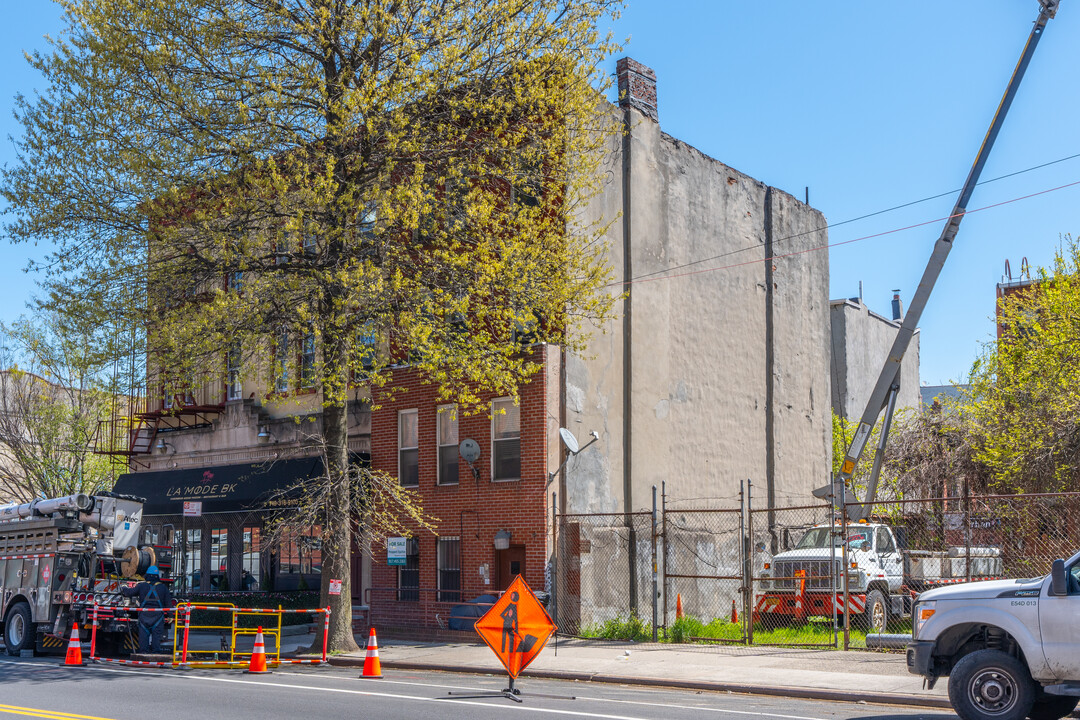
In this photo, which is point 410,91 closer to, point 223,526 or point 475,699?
point 475,699

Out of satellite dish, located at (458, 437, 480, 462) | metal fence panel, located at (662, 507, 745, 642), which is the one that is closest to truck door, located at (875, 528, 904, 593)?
metal fence panel, located at (662, 507, 745, 642)

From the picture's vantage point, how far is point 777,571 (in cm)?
2077

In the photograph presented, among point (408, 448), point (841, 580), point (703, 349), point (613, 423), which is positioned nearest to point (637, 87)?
point (703, 349)

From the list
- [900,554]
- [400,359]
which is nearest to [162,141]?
[400,359]

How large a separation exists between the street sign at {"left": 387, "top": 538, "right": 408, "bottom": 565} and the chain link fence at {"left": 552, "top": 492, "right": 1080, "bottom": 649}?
377 centimetres

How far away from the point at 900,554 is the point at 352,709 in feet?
43.3

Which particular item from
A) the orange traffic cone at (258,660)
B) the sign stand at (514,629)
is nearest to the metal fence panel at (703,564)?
the orange traffic cone at (258,660)

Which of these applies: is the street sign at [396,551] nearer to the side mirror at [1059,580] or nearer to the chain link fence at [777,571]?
the chain link fence at [777,571]

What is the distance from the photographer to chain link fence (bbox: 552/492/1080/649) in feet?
62.2

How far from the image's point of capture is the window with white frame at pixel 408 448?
80.6ft

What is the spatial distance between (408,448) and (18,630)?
28.8ft

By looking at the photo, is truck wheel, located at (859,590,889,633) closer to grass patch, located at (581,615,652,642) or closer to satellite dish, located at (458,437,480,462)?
grass patch, located at (581,615,652,642)

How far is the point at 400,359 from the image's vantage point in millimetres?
23453

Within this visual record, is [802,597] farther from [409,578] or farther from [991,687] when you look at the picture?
[991,687]
